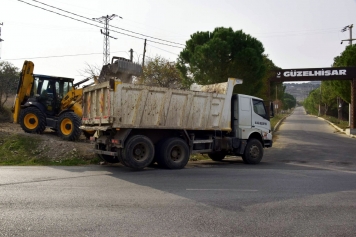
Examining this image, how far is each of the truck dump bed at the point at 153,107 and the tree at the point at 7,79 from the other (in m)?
19.3

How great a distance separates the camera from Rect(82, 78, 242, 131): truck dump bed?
12219 mm

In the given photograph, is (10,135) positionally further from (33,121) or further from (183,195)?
(183,195)

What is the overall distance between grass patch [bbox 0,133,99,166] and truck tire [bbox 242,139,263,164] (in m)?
5.83

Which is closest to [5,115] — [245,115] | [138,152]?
[138,152]

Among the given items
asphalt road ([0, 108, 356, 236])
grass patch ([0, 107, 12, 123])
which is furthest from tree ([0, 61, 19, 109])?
asphalt road ([0, 108, 356, 236])

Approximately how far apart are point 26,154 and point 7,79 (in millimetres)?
18557

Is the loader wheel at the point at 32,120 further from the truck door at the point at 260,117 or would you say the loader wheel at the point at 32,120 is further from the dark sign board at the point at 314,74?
the dark sign board at the point at 314,74

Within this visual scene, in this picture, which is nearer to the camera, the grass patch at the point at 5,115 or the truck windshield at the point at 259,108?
the truck windshield at the point at 259,108

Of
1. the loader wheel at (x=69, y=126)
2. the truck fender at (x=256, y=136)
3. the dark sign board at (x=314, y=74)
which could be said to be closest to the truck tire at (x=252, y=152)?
the truck fender at (x=256, y=136)

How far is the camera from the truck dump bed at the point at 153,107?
1222cm

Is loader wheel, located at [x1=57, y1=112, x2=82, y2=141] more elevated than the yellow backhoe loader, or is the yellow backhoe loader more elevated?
the yellow backhoe loader

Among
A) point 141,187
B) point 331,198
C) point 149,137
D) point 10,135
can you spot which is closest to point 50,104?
point 10,135

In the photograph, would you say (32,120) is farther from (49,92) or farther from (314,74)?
(314,74)

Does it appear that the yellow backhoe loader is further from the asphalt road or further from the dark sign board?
the dark sign board
